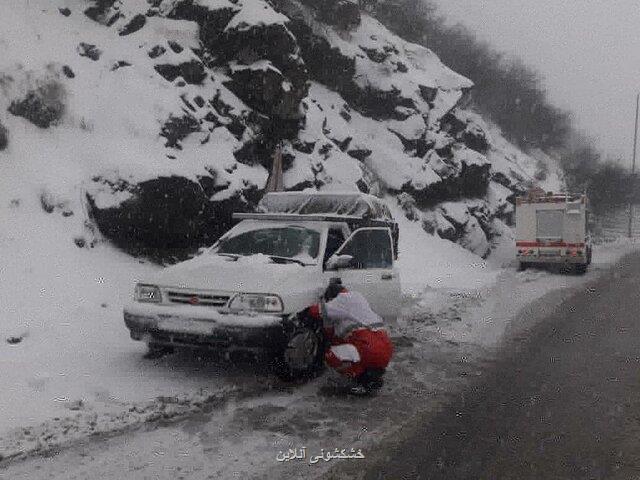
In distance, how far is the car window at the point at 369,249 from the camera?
7437 mm

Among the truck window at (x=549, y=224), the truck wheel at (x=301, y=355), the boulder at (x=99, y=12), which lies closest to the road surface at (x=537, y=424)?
the truck wheel at (x=301, y=355)

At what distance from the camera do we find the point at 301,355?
6188 millimetres

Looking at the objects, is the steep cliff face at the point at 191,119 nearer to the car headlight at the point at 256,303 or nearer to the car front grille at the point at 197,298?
the car front grille at the point at 197,298

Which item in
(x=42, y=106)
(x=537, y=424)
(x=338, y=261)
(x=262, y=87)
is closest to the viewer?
(x=537, y=424)

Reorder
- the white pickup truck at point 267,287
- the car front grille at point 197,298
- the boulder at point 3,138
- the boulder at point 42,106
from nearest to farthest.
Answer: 1. the white pickup truck at point 267,287
2. the car front grille at point 197,298
3. the boulder at point 3,138
4. the boulder at point 42,106

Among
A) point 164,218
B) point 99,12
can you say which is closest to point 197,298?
point 164,218

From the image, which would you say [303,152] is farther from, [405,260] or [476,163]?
[476,163]

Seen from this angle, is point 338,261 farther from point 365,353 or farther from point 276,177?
point 276,177

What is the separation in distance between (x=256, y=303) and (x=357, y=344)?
3.61 ft

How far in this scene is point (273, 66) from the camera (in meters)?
15.4

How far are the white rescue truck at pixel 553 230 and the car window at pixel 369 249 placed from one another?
1383 centimetres

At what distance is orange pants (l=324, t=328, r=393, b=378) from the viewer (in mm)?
5812

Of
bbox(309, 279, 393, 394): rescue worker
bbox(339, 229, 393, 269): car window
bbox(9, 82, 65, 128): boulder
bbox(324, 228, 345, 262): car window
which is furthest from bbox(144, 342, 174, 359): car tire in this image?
bbox(9, 82, 65, 128): boulder

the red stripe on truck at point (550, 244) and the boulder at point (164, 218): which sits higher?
the boulder at point (164, 218)
